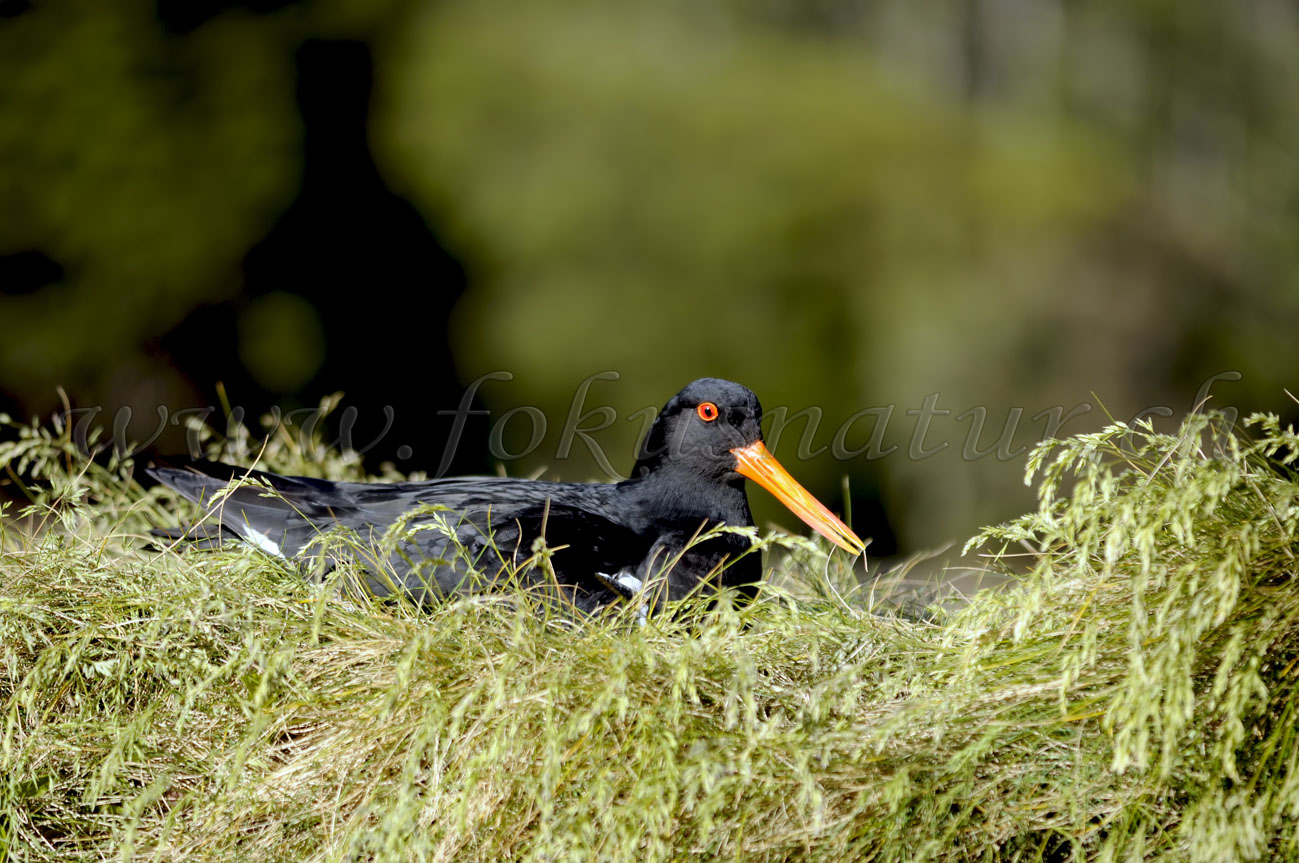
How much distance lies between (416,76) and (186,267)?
4.46 m

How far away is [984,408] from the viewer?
1165 centimetres

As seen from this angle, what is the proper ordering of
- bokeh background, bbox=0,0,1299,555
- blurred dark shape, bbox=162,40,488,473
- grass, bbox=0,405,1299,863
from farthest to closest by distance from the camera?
blurred dark shape, bbox=162,40,488,473, bokeh background, bbox=0,0,1299,555, grass, bbox=0,405,1299,863

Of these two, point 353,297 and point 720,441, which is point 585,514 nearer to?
point 720,441

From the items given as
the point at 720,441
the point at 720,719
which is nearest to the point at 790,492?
the point at 720,441

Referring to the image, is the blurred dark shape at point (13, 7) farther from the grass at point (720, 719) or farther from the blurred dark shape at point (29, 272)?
the grass at point (720, 719)

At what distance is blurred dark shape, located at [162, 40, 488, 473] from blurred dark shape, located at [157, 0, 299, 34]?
84cm

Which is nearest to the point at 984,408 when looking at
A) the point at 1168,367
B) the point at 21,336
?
the point at 1168,367

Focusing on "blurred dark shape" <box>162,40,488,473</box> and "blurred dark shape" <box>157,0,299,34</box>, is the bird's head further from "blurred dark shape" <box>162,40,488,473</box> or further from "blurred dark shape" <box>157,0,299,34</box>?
"blurred dark shape" <box>157,0,299,34</box>

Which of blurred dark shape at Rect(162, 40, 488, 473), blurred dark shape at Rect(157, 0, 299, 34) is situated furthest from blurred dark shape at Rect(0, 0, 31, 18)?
blurred dark shape at Rect(162, 40, 488, 473)

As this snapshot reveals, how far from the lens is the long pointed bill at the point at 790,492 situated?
3.53m

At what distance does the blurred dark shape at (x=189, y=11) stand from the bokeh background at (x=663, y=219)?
0.03 m

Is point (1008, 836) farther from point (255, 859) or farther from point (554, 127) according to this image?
point (554, 127)

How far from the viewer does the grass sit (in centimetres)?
176

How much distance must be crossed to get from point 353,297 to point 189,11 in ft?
7.65
